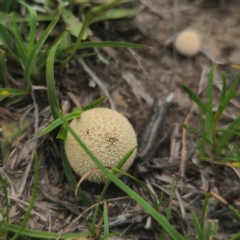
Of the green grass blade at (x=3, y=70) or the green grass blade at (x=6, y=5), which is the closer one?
the green grass blade at (x=3, y=70)

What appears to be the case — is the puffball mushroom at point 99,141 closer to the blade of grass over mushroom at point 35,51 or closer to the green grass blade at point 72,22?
the blade of grass over mushroom at point 35,51

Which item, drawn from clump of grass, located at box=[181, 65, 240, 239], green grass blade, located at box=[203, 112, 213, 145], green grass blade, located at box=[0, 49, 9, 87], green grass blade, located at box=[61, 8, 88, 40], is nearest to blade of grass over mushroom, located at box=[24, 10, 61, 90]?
green grass blade, located at box=[0, 49, 9, 87]

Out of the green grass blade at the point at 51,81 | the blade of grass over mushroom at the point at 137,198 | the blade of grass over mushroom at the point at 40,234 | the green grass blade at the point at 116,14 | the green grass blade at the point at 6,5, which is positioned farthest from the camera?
the green grass blade at the point at 116,14

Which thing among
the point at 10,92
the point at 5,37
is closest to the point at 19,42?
the point at 5,37

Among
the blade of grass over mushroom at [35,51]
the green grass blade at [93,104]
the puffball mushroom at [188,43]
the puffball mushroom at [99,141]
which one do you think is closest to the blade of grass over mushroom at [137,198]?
the puffball mushroom at [99,141]

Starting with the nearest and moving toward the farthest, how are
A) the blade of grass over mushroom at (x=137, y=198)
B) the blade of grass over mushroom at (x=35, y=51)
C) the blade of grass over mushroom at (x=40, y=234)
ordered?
the blade of grass over mushroom at (x=137, y=198) < the blade of grass over mushroom at (x=40, y=234) < the blade of grass over mushroom at (x=35, y=51)

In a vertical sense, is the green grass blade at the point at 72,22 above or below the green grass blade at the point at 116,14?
above

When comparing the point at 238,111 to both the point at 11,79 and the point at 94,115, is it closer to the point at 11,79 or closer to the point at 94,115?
the point at 94,115

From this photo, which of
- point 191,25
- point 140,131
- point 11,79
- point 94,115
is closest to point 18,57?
point 11,79
